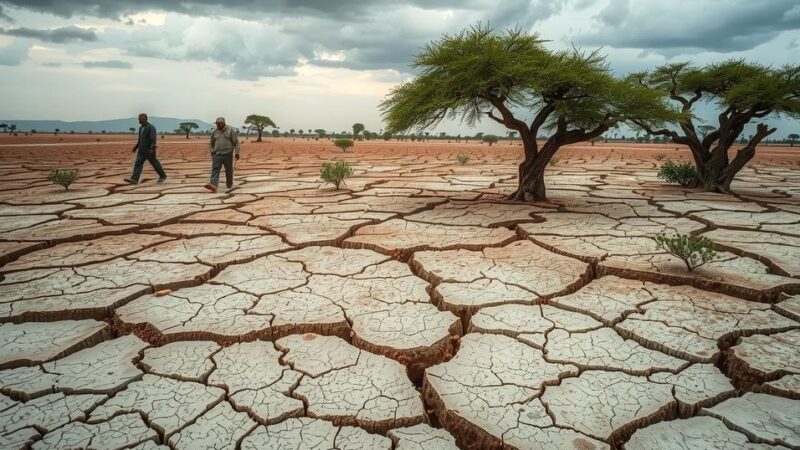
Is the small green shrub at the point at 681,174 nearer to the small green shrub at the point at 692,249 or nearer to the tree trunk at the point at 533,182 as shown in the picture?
the tree trunk at the point at 533,182

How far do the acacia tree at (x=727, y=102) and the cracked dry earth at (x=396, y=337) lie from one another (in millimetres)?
3016

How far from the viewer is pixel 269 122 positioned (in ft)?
132

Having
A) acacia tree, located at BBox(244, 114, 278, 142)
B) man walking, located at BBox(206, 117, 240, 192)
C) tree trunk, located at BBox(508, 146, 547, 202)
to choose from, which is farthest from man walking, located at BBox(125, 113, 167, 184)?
acacia tree, located at BBox(244, 114, 278, 142)

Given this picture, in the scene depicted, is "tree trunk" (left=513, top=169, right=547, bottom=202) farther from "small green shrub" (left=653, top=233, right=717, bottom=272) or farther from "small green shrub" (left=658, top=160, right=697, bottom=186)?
"small green shrub" (left=658, top=160, right=697, bottom=186)

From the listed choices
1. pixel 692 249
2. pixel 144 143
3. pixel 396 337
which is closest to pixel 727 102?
pixel 692 249

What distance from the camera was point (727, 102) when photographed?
6.88 metres

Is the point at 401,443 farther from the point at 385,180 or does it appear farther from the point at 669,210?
the point at 385,180

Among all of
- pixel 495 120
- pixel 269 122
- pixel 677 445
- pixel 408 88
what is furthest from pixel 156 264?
pixel 269 122

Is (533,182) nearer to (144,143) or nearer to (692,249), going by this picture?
(692,249)

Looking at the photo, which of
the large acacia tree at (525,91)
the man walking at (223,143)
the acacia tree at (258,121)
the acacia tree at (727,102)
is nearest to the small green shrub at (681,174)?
the acacia tree at (727,102)

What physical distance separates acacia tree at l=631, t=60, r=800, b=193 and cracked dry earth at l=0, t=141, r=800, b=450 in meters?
3.02

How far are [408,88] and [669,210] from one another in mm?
3831

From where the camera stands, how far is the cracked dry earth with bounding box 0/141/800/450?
1572 millimetres

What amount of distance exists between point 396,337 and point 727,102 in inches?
303
